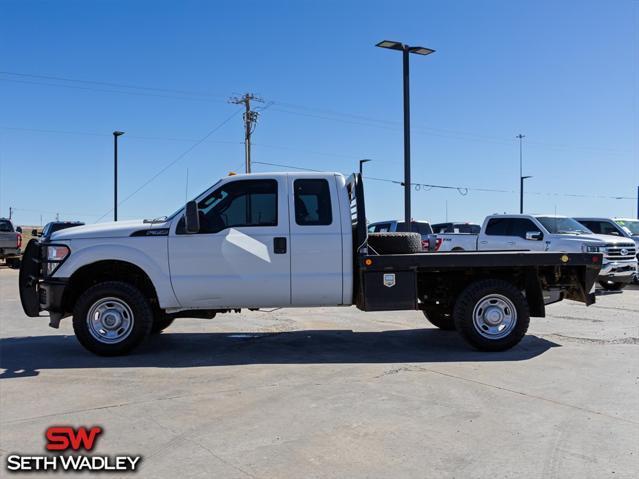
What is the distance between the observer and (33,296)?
7.38 metres

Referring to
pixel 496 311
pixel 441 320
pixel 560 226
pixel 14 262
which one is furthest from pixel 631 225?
pixel 14 262

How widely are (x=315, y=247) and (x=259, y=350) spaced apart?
5.10 feet

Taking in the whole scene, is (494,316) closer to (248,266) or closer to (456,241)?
(248,266)

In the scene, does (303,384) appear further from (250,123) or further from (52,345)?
(250,123)

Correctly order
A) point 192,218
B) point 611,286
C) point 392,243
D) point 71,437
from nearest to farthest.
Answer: point 71,437
point 192,218
point 392,243
point 611,286

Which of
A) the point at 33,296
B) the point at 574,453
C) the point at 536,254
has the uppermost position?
the point at 536,254

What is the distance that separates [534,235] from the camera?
572 inches

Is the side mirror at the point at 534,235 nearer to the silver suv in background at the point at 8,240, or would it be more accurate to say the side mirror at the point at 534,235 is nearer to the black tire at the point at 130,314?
the black tire at the point at 130,314

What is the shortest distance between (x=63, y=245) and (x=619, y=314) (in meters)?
9.32

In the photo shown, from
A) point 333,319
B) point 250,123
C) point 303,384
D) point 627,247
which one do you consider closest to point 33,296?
point 303,384

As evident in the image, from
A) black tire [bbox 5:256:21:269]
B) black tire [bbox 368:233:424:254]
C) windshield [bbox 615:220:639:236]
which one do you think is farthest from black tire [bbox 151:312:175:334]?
black tire [bbox 5:256:21:269]

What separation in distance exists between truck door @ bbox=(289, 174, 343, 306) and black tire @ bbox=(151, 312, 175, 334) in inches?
77.7

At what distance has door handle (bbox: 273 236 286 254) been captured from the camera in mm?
7191

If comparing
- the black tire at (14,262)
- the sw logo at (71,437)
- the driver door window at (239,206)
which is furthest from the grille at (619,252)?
the black tire at (14,262)
